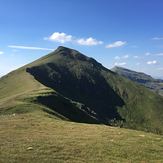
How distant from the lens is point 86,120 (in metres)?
105

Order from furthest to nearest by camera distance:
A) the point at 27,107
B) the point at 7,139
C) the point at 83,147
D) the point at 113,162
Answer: the point at 27,107
the point at 7,139
the point at 83,147
the point at 113,162

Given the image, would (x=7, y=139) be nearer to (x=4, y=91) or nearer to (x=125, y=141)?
(x=125, y=141)

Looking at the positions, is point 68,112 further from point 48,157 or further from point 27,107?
point 48,157

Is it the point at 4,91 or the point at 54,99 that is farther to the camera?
the point at 4,91

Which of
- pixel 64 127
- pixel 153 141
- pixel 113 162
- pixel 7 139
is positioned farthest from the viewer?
pixel 64 127

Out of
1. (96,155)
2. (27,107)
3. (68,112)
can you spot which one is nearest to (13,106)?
(27,107)

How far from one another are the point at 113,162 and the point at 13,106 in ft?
174

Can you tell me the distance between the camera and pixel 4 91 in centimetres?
19812

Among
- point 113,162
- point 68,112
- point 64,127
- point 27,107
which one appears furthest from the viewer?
point 68,112

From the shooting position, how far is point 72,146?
117 feet

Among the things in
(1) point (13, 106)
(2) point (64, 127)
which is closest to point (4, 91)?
(1) point (13, 106)

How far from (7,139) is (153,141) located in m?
17.0

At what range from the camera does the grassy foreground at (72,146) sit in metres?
31.9

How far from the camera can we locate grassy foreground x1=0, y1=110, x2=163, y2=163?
3191 centimetres
